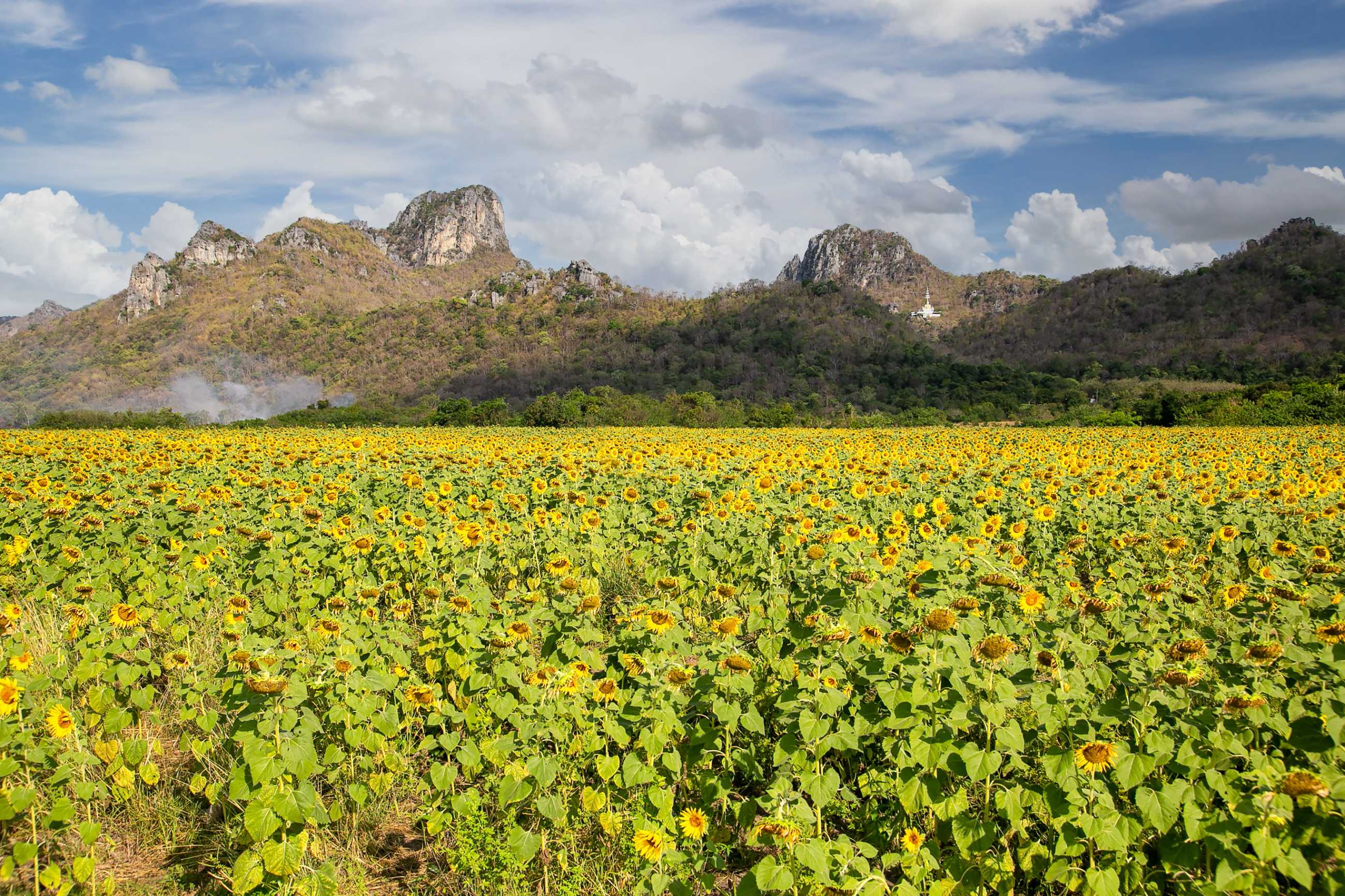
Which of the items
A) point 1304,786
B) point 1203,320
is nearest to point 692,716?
point 1304,786

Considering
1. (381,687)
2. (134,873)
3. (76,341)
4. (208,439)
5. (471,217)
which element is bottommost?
(134,873)

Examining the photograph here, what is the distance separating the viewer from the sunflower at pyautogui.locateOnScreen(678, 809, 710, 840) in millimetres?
2738

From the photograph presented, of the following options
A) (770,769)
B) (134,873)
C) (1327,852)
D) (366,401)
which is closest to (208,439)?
(134,873)

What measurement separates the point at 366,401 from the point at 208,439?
224 ft

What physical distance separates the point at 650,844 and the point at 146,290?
15100 cm

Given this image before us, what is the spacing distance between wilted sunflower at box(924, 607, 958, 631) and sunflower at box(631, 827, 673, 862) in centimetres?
129

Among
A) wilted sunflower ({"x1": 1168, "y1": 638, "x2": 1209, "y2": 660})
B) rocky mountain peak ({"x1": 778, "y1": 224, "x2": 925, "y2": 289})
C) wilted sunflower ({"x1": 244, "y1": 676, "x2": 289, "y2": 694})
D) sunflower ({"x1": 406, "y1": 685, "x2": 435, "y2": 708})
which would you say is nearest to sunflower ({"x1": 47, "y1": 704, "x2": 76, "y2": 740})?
wilted sunflower ({"x1": 244, "y1": 676, "x2": 289, "y2": 694})

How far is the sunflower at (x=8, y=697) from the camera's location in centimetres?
284

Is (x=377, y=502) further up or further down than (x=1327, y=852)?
further up

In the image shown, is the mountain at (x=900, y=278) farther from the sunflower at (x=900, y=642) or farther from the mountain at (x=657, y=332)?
the sunflower at (x=900, y=642)

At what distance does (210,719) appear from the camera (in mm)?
3346

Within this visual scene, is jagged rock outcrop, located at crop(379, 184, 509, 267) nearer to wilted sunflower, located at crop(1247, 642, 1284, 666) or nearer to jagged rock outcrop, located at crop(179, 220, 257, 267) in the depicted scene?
jagged rock outcrop, located at crop(179, 220, 257, 267)

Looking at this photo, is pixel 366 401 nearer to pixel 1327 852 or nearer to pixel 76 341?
pixel 76 341

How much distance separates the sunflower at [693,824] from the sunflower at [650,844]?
117 millimetres
